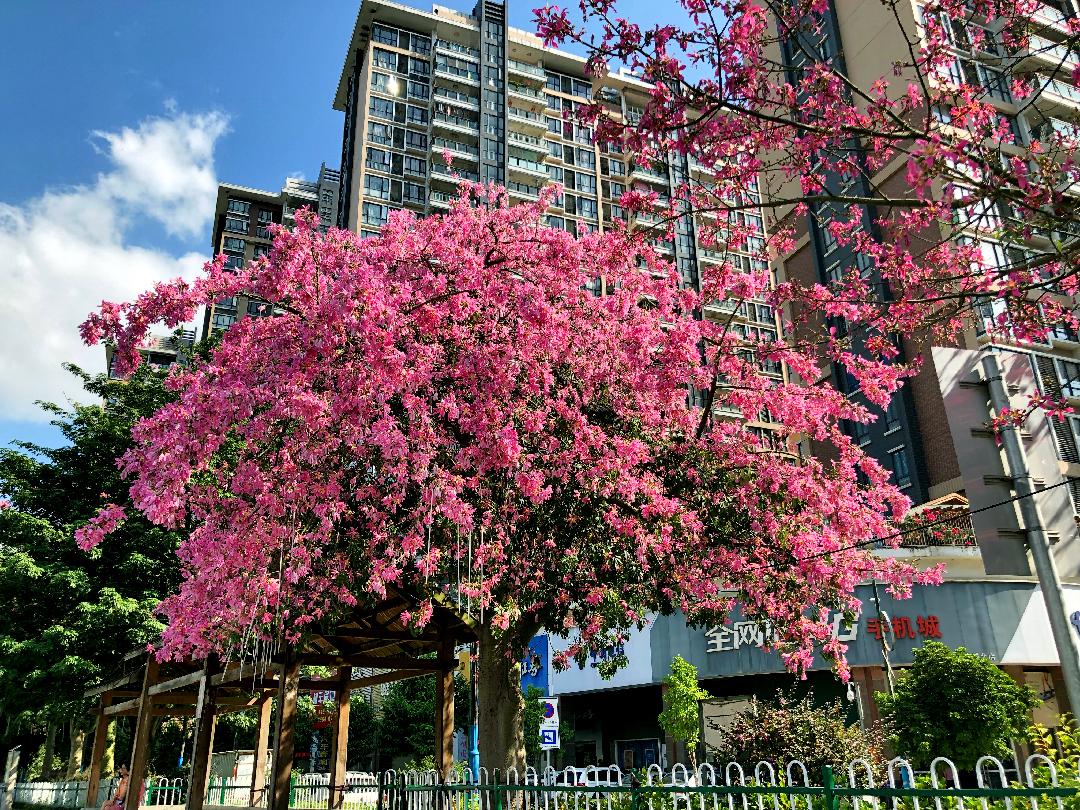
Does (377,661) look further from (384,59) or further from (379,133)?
(384,59)

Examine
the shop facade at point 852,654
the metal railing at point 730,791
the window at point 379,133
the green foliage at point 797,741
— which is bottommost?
the metal railing at point 730,791

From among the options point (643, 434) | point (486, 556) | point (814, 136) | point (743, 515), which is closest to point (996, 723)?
point (743, 515)

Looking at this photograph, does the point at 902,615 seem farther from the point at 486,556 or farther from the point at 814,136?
the point at 814,136

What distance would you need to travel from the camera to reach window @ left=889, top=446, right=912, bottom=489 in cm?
4178

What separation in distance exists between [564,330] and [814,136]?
551 centimetres

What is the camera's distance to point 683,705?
26.9 m

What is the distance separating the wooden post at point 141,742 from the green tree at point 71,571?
522cm

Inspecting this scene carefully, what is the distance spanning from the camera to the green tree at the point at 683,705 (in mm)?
26828

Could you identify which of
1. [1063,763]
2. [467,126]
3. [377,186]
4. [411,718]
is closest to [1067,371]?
[411,718]

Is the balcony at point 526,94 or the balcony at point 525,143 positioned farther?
the balcony at point 526,94

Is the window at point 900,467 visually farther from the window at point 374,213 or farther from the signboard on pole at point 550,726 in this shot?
the window at point 374,213

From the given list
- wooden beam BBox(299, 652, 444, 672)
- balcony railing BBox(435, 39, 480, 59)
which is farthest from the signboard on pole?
balcony railing BBox(435, 39, 480, 59)

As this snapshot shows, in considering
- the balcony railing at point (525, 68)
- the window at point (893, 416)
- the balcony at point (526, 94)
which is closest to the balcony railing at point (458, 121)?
the balcony at point (526, 94)

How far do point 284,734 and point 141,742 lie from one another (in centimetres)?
590
